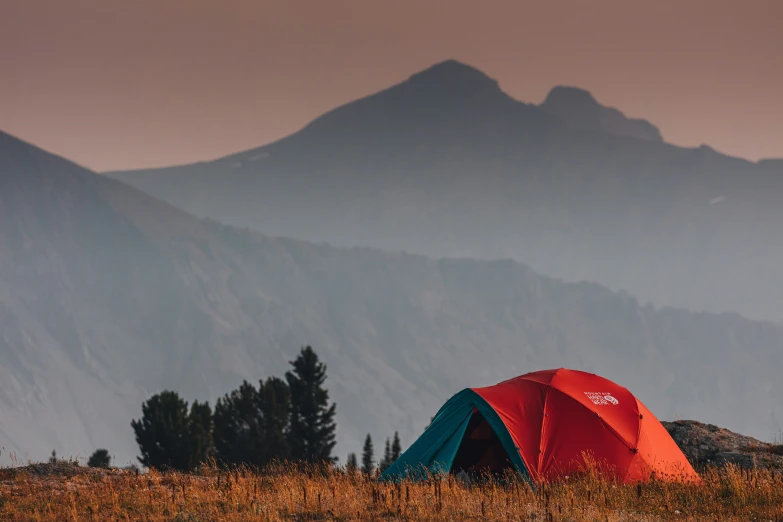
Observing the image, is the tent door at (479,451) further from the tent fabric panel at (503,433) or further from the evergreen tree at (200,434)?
the evergreen tree at (200,434)

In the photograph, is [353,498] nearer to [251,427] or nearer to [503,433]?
[503,433]

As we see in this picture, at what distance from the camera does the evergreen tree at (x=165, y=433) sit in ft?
297

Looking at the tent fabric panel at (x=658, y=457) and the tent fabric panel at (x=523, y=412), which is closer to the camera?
the tent fabric panel at (x=523, y=412)

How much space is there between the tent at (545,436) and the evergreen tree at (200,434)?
221 feet

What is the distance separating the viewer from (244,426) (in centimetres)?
10262

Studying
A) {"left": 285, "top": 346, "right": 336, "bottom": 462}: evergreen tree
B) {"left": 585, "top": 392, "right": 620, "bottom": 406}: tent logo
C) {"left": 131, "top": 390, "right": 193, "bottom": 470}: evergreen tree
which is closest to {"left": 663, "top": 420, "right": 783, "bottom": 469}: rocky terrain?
{"left": 585, "top": 392, "right": 620, "bottom": 406}: tent logo

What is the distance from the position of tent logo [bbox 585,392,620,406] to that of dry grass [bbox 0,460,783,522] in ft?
8.04

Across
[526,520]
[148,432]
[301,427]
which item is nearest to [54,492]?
[526,520]

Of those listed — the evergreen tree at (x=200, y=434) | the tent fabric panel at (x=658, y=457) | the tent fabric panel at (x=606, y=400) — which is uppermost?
the evergreen tree at (x=200, y=434)

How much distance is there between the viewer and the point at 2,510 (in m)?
16.9

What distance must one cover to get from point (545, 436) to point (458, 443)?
2.00 metres

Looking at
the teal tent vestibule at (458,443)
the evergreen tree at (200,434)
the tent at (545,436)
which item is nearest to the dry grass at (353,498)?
the tent at (545,436)

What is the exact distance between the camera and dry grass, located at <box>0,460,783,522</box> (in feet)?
54.0

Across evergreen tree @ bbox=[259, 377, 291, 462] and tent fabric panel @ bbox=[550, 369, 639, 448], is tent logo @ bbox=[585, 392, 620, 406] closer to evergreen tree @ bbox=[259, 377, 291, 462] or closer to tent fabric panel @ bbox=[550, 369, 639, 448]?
tent fabric panel @ bbox=[550, 369, 639, 448]
